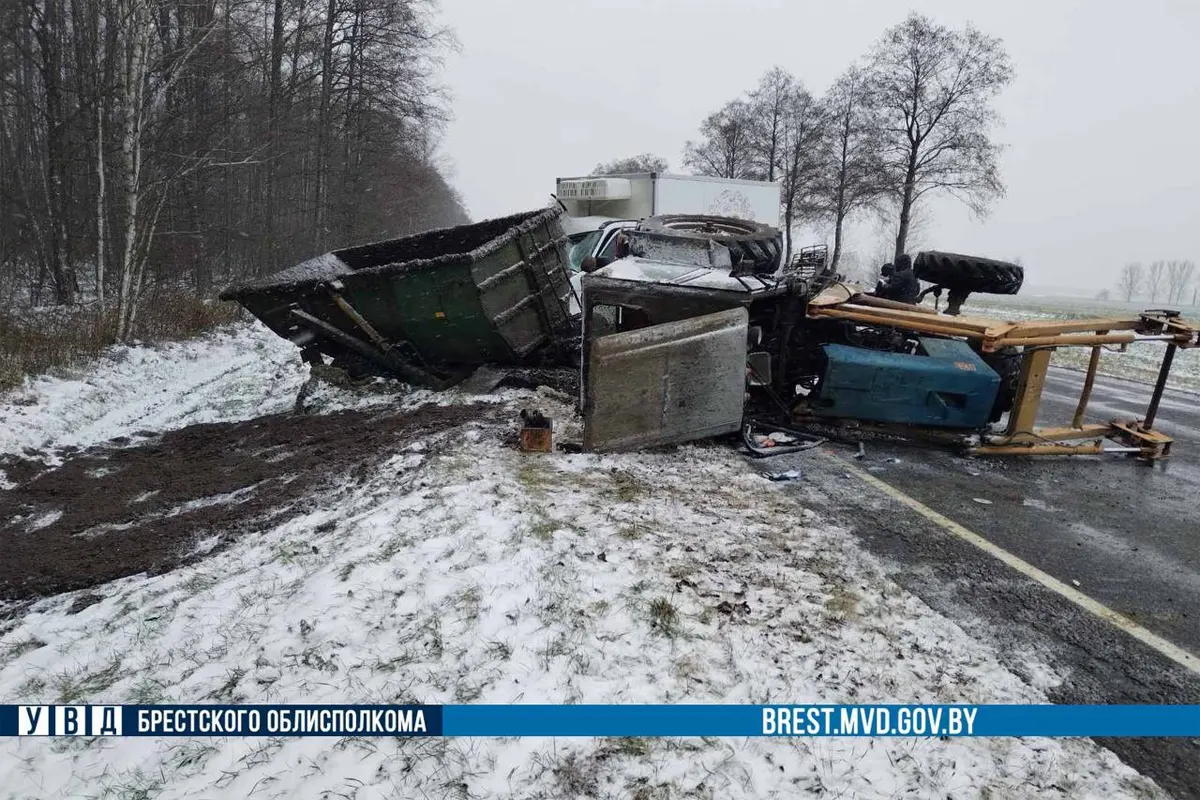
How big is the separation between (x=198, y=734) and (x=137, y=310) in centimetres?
1233

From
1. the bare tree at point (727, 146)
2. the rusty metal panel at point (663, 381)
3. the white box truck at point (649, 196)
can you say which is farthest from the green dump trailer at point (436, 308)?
the bare tree at point (727, 146)

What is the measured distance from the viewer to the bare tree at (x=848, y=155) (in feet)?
87.1

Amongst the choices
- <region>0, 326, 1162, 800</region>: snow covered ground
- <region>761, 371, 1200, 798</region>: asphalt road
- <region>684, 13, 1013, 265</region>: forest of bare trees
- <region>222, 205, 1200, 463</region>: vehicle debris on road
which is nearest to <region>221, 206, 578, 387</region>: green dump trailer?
<region>222, 205, 1200, 463</region>: vehicle debris on road

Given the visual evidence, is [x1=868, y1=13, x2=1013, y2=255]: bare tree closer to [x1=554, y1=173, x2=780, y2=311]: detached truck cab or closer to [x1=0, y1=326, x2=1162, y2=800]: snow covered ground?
[x1=554, y1=173, x2=780, y2=311]: detached truck cab

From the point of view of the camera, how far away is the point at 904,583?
3426 millimetres

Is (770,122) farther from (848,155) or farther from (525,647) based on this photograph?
(525,647)

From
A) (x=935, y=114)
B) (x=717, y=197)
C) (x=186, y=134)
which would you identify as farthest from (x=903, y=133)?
(x=186, y=134)

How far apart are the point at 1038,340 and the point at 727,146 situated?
110ft

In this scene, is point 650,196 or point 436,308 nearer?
point 436,308

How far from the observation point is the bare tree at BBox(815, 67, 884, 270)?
87.1 feet

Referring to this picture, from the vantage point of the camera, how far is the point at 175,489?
5.37 meters

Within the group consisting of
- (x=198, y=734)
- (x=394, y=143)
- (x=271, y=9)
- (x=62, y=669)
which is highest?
(x=271, y=9)

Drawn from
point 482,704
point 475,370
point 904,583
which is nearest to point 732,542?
point 904,583

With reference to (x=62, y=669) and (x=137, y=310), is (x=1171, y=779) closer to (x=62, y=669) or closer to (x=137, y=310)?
(x=62, y=669)
